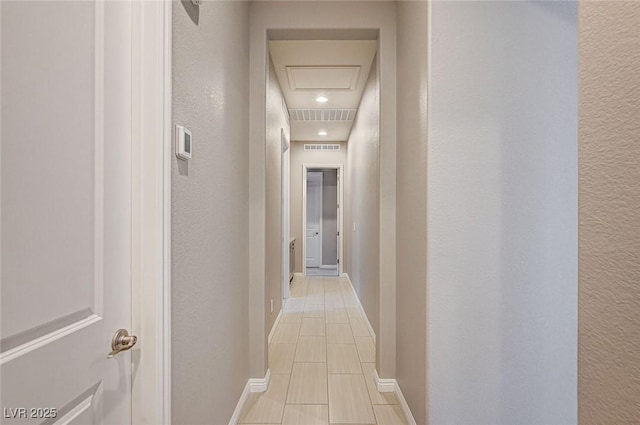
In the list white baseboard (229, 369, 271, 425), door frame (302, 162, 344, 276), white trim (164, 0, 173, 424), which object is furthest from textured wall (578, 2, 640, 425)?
door frame (302, 162, 344, 276)

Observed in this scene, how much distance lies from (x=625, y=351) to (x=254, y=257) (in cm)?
203

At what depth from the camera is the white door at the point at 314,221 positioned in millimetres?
8523

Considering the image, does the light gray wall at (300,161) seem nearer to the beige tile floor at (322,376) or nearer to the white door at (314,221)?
the white door at (314,221)

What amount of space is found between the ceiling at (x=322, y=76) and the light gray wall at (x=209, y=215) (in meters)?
1.04

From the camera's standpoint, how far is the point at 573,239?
1.65m

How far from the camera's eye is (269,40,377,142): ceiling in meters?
3.04

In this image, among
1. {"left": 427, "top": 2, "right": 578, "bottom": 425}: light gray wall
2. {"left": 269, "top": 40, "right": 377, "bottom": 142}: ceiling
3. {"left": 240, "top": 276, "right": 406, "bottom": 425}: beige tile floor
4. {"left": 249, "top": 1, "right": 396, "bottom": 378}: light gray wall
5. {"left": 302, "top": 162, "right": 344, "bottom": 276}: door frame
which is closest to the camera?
{"left": 427, "top": 2, "right": 578, "bottom": 425}: light gray wall

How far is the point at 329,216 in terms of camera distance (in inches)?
340

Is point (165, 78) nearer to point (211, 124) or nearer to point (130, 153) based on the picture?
point (130, 153)

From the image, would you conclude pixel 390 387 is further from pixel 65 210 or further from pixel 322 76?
pixel 322 76

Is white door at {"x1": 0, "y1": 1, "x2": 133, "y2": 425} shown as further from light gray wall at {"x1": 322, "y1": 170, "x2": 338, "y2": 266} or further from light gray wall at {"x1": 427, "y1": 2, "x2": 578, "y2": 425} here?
light gray wall at {"x1": 322, "y1": 170, "x2": 338, "y2": 266}

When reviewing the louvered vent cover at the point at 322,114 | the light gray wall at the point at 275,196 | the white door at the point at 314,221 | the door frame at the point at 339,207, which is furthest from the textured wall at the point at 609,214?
the white door at the point at 314,221

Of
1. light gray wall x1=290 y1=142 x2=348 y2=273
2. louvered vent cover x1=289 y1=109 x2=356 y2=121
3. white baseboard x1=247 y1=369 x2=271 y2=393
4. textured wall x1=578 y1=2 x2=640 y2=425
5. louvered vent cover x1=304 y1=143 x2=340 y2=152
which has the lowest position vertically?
white baseboard x1=247 y1=369 x2=271 y2=393

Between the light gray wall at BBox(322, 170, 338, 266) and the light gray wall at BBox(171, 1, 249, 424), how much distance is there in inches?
252
